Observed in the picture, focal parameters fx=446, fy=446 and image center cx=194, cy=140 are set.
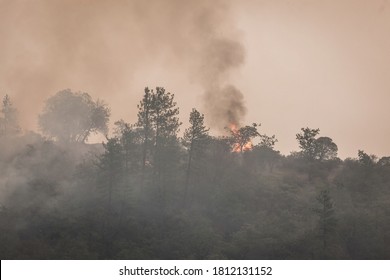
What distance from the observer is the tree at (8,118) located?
9256 cm

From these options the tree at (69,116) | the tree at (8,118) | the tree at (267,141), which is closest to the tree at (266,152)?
the tree at (267,141)

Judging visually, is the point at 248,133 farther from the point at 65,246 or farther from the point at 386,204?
the point at 65,246

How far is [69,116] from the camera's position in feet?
280

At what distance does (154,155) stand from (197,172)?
6590 millimetres

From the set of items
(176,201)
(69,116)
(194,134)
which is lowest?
(176,201)

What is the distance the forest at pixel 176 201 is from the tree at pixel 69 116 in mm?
5480

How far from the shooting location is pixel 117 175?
55.5 meters

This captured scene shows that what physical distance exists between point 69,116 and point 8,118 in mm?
16596

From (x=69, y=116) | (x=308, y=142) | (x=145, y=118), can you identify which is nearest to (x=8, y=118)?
(x=69, y=116)

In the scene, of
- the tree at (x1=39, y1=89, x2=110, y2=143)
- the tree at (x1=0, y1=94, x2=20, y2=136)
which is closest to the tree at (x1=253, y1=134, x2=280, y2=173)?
the tree at (x1=39, y1=89, x2=110, y2=143)

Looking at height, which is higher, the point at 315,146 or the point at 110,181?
the point at 315,146

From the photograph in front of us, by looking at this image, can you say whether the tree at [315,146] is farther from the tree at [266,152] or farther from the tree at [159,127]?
the tree at [159,127]

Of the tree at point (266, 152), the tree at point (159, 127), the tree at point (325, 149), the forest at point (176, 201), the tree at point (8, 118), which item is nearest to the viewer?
the forest at point (176, 201)

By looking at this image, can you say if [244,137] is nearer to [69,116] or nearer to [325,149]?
[325,149]
